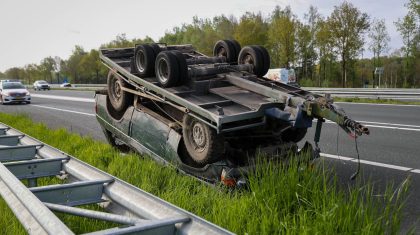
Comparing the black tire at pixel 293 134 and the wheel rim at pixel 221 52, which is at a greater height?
the wheel rim at pixel 221 52

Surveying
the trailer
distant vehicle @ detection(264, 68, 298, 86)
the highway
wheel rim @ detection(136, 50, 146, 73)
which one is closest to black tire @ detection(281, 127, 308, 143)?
the trailer

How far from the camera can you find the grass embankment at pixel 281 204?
109 inches

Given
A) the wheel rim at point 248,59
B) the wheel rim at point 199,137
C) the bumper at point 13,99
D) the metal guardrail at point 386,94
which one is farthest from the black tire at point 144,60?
the bumper at point 13,99

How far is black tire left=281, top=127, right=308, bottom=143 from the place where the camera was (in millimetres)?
5609

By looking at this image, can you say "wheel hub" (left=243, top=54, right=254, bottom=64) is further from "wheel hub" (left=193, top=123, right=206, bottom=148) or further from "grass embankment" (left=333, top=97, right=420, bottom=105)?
"grass embankment" (left=333, top=97, right=420, bottom=105)

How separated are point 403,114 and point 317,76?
192 feet

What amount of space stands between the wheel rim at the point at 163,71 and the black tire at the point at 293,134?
1.89 meters

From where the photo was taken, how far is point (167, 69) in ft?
18.1

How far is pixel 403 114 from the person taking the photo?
1341 cm

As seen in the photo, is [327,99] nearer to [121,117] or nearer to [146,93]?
[146,93]

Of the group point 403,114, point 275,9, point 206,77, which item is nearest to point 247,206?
point 206,77

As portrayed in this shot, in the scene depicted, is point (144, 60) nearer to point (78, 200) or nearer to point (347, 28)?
point (78, 200)

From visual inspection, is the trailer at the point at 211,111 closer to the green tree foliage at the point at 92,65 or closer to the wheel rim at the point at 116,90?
the wheel rim at the point at 116,90

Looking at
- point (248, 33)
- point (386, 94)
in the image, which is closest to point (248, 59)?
point (386, 94)
